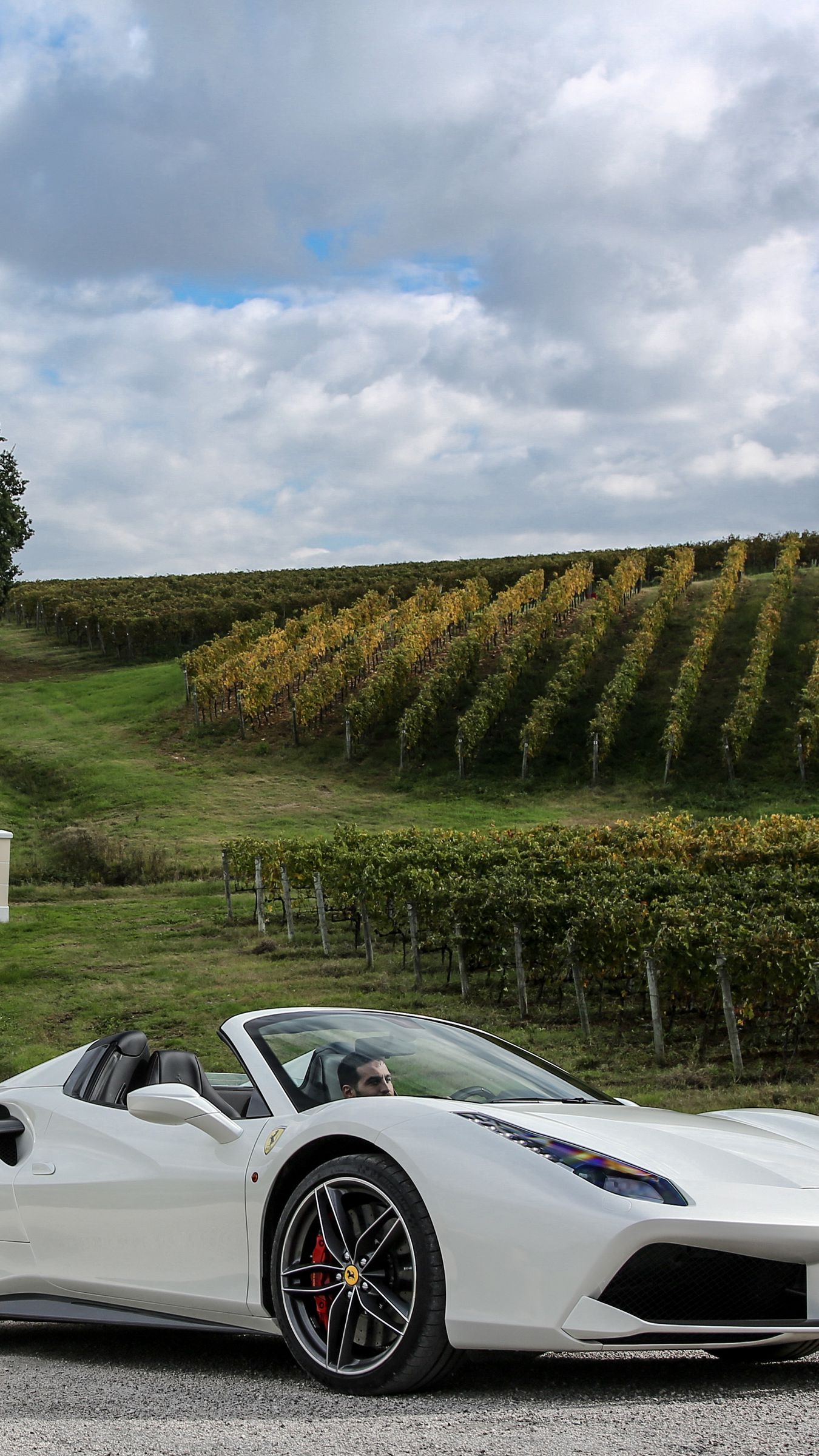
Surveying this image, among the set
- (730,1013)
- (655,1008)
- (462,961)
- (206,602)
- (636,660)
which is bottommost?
(462,961)

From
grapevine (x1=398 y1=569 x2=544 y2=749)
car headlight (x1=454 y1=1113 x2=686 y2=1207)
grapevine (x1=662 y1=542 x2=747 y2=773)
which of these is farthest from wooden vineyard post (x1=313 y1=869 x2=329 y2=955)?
grapevine (x1=398 y1=569 x2=544 y2=749)

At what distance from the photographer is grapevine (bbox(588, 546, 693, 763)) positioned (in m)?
46.3

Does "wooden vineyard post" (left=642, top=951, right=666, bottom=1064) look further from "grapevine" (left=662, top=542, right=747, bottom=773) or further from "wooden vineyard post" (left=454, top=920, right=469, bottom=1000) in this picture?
"grapevine" (left=662, top=542, right=747, bottom=773)

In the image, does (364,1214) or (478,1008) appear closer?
(364,1214)

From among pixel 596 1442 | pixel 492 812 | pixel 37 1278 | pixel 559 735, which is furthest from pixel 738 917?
pixel 559 735

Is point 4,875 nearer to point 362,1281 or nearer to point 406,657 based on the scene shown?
point 362,1281

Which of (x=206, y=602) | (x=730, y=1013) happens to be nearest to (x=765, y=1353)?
(x=730, y=1013)

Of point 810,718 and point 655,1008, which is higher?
point 810,718

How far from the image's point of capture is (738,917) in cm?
1502

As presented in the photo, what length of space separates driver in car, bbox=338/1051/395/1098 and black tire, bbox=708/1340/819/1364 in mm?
1502

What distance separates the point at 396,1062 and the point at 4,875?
82.2 feet

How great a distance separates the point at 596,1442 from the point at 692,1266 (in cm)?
75

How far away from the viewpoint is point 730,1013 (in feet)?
47.7

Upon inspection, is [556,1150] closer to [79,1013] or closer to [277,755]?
[79,1013]
